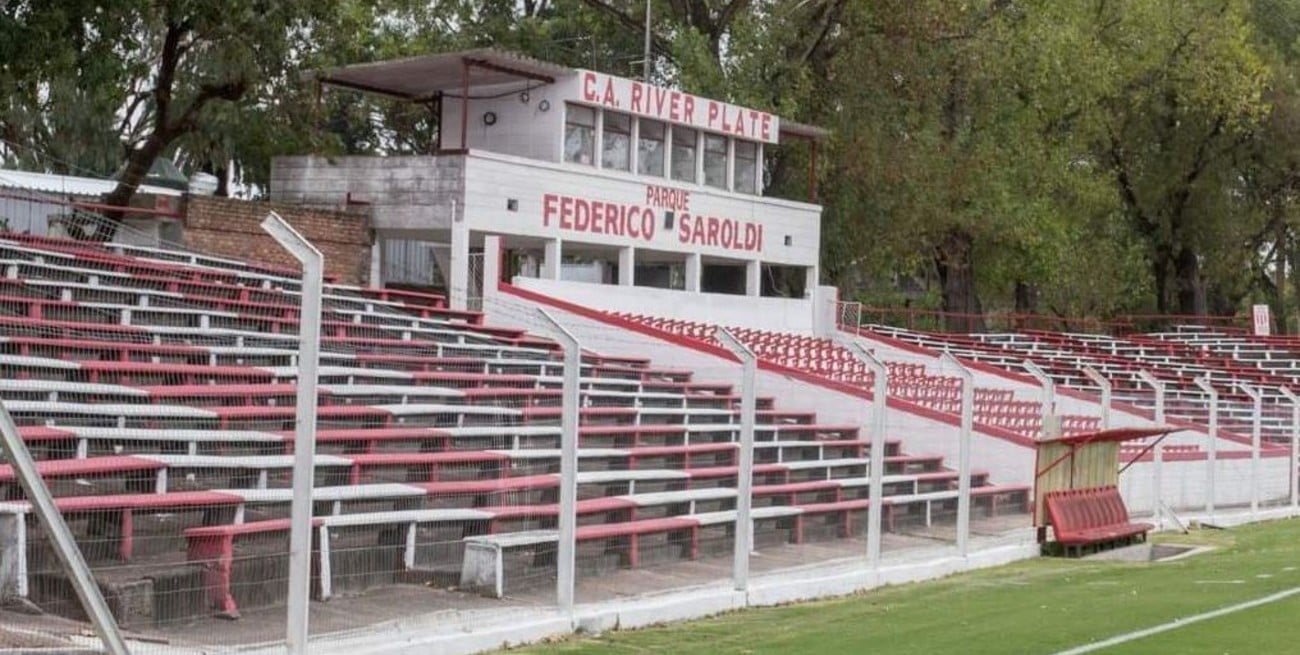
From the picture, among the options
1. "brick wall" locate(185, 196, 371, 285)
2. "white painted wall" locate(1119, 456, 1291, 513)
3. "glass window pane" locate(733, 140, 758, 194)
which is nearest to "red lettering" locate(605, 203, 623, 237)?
"glass window pane" locate(733, 140, 758, 194)

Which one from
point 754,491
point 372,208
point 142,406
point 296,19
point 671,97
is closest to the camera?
point 142,406

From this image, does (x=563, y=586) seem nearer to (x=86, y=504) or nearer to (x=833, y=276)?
(x=86, y=504)

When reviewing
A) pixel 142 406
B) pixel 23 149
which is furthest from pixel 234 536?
pixel 23 149

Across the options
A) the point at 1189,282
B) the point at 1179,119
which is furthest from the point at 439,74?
the point at 1189,282

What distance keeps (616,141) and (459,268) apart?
232 inches

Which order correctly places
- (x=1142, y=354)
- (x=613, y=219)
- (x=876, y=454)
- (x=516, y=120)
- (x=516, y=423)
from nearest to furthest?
(x=516, y=423) → (x=876, y=454) → (x=516, y=120) → (x=613, y=219) → (x=1142, y=354)

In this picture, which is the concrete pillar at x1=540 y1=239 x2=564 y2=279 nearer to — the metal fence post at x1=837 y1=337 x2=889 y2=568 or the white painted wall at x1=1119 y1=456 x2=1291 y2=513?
the white painted wall at x1=1119 y1=456 x2=1291 y2=513

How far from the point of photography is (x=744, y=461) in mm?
13453

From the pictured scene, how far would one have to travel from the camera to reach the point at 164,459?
9.95 m

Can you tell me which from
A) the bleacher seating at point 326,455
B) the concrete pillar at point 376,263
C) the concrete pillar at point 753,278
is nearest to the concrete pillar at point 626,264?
the concrete pillar at point 753,278

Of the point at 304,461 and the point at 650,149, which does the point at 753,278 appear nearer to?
the point at 650,149

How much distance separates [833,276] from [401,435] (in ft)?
118

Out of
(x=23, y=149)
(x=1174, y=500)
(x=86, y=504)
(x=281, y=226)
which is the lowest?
(x=1174, y=500)

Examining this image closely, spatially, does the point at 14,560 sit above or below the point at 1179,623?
above
